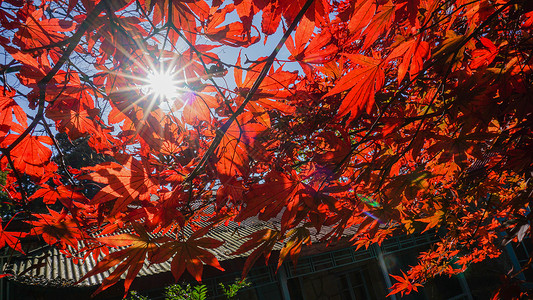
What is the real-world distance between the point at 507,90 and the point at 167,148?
1104mm

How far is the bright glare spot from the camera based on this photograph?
0.73 m

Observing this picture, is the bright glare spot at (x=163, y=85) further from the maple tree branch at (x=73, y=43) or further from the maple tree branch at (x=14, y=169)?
the maple tree branch at (x=14, y=169)

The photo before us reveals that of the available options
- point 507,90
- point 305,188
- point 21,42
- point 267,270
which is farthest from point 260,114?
point 267,270

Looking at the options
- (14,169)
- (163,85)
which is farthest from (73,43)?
(14,169)

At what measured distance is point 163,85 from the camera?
29.7 inches

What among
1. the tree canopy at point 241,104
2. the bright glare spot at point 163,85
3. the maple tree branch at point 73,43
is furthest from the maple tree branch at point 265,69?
the maple tree branch at point 73,43

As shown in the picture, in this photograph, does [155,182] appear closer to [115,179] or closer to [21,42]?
[115,179]

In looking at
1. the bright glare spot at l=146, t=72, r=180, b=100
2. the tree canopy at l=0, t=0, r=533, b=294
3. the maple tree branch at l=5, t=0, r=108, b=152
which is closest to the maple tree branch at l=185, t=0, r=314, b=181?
the tree canopy at l=0, t=0, r=533, b=294

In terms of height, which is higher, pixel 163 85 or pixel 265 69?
pixel 163 85

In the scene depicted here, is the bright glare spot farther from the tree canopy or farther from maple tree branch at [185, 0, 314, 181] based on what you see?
maple tree branch at [185, 0, 314, 181]

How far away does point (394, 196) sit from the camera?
0.83 m

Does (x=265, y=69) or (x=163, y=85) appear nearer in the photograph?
(x=265, y=69)

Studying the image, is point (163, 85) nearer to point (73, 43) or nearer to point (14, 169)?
point (73, 43)

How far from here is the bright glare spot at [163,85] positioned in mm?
734
